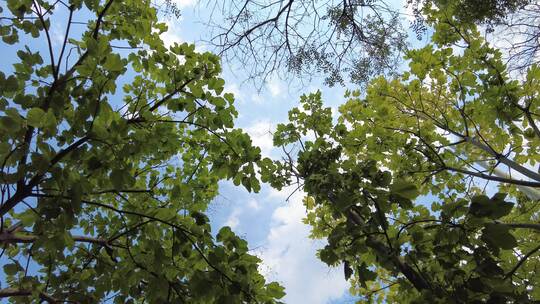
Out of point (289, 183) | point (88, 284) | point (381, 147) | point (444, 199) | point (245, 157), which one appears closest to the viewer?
point (88, 284)

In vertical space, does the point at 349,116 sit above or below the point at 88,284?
above

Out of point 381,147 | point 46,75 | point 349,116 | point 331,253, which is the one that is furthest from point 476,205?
point 349,116

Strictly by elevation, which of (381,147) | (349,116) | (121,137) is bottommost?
(121,137)

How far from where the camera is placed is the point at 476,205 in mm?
1508

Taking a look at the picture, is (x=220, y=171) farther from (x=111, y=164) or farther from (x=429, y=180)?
(x=429, y=180)

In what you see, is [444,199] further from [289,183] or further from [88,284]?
[88,284]

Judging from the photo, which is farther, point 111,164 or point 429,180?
point 429,180

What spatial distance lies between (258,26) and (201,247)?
129 inches

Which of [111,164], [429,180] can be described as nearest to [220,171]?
[111,164]

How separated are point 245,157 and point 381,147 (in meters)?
2.47

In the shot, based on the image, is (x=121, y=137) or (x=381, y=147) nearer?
(x=121, y=137)

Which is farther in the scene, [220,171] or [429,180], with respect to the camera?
[429,180]

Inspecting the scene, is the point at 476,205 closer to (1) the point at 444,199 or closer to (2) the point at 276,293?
(2) the point at 276,293

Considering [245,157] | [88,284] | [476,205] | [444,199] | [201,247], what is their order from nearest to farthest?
[476,205] → [201,247] → [88,284] → [245,157] → [444,199]
